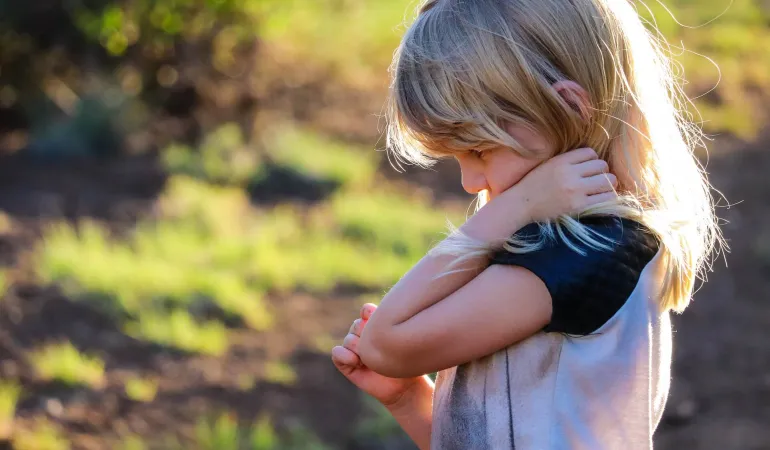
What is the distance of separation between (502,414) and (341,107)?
7.17 m

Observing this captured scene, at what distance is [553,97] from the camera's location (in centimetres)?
146

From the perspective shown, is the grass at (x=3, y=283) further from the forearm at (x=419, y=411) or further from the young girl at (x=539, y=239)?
the young girl at (x=539, y=239)

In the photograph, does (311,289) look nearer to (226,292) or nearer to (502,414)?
(226,292)

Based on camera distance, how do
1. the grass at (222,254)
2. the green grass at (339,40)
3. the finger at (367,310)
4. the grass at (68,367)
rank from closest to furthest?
the finger at (367,310)
the grass at (68,367)
the grass at (222,254)
the green grass at (339,40)

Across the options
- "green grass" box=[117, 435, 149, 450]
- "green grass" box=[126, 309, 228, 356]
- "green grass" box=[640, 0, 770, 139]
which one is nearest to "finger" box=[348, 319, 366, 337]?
"green grass" box=[117, 435, 149, 450]

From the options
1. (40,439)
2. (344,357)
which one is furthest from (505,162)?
(40,439)

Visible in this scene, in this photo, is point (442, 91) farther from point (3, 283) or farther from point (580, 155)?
point (3, 283)

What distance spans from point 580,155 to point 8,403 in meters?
2.71

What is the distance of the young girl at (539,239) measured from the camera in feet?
4.75

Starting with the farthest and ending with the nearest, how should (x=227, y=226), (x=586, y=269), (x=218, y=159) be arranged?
1. (x=218, y=159)
2. (x=227, y=226)
3. (x=586, y=269)

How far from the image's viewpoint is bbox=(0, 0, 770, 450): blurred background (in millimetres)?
3773

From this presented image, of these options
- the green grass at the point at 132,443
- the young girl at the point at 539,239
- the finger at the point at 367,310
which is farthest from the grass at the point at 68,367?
the young girl at the point at 539,239

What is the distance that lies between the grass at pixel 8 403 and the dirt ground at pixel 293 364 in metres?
0.04

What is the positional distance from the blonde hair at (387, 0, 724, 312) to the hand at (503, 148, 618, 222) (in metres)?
0.02
